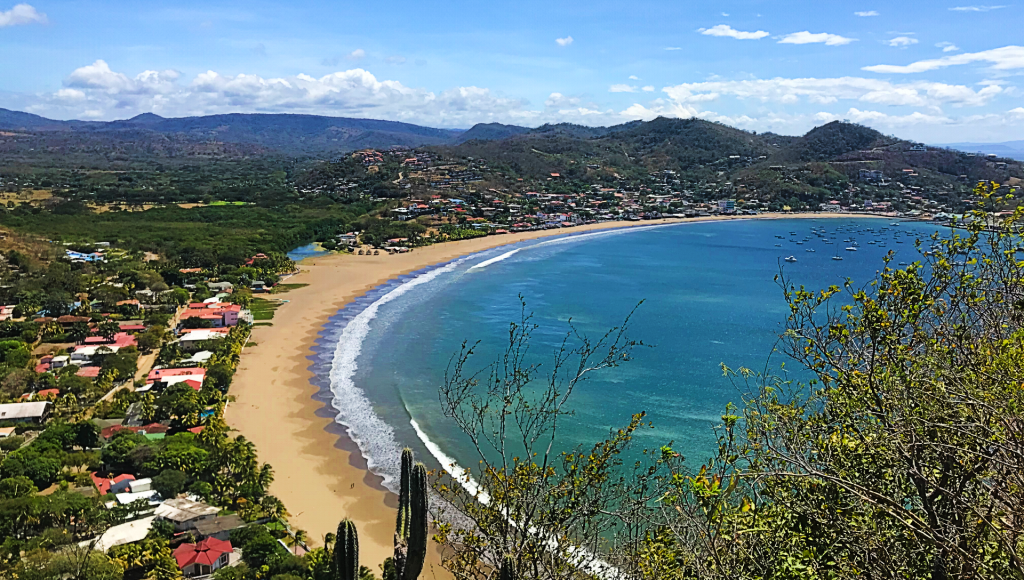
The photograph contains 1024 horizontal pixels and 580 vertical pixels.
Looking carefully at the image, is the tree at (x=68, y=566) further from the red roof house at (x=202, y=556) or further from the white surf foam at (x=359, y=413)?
the white surf foam at (x=359, y=413)

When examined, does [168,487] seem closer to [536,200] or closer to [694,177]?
[536,200]

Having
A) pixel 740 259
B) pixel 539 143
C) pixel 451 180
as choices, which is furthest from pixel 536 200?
pixel 539 143

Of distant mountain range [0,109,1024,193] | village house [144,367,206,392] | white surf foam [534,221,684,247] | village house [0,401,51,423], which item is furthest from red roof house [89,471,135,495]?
distant mountain range [0,109,1024,193]

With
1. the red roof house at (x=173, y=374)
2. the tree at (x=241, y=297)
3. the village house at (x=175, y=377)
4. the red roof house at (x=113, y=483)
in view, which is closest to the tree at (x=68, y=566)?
the red roof house at (x=113, y=483)

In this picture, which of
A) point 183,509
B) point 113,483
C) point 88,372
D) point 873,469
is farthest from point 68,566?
point 88,372

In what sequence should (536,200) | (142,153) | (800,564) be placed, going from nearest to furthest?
(800,564), (536,200), (142,153)

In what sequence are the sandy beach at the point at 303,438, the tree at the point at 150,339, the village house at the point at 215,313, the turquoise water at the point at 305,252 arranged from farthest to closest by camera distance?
the turquoise water at the point at 305,252, the village house at the point at 215,313, the tree at the point at 150,339, the sandy beach at the point at 303,438

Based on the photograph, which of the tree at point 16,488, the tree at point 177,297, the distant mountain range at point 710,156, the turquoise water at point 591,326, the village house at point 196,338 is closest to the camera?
the tree at point 16,488
